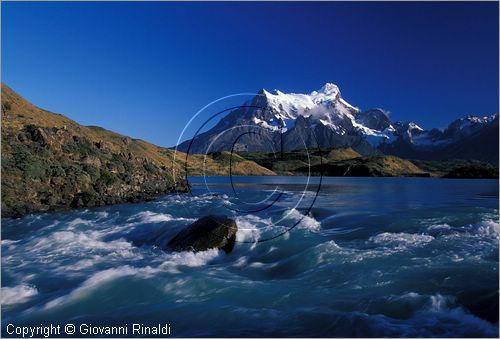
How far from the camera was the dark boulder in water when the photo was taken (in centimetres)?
2573

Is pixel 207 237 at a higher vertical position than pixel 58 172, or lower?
lower

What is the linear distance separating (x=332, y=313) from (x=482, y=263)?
10.3m

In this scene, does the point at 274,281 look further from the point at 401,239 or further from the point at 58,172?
the point at 58,172

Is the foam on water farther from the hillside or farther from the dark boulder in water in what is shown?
the hillside

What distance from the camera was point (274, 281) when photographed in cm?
2016

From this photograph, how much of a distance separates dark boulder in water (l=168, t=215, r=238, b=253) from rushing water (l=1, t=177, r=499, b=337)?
77cm

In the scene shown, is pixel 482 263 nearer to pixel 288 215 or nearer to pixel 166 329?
pixel 166 329

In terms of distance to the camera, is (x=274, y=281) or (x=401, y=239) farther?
(x=401, y=239)

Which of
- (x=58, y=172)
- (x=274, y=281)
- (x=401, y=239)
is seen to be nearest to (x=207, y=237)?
(x=274, y=281)

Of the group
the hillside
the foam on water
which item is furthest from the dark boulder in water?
the hillside

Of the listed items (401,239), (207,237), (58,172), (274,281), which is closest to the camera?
(274,281)

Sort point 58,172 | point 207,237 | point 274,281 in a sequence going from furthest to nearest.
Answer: point 58,172
point 207,237
point 274,281

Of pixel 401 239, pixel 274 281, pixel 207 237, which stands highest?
pixel 207 237

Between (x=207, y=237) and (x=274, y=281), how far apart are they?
7.28m
